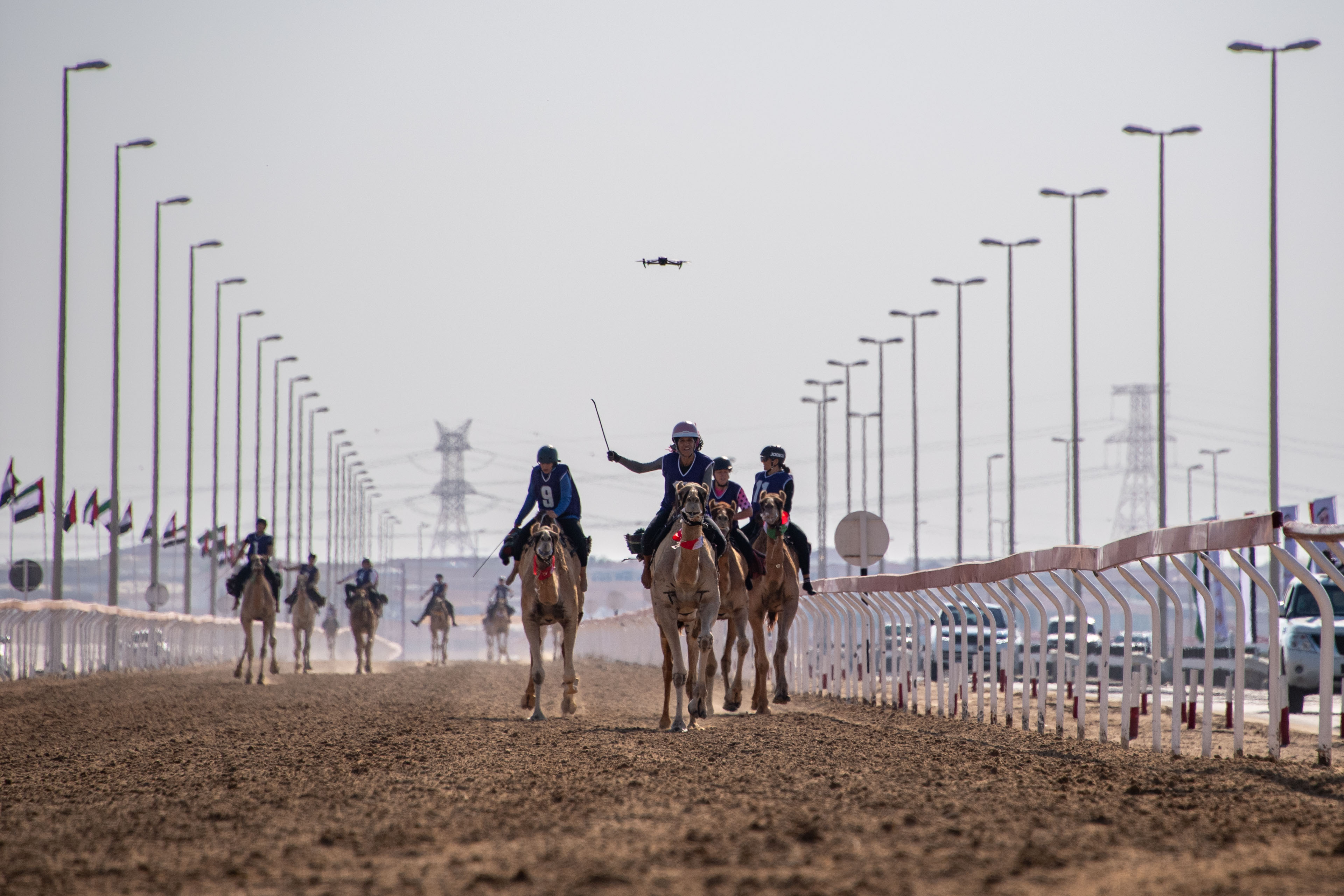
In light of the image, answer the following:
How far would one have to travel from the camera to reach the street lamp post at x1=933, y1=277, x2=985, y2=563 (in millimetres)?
54656

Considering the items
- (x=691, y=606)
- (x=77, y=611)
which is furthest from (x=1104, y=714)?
(x=77, y=611)

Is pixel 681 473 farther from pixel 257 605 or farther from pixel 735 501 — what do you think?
pixel 257 605

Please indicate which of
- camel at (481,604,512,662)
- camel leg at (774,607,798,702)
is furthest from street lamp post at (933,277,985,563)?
camel leg at (774,607,798,702)

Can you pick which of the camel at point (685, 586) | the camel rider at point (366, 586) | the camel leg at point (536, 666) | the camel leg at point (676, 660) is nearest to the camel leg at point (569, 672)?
the camel leg at point (536, 666)

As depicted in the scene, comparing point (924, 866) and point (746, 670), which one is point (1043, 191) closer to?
point (746, 670)

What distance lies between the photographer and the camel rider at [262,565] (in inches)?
1234

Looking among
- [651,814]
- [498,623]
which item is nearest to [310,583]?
[498,623]

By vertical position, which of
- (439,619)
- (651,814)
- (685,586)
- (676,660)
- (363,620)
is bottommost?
(439,619)

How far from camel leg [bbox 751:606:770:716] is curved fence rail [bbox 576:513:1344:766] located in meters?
1.79

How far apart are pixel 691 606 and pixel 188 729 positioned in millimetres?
5029

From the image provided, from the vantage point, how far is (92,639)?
35.6 metres

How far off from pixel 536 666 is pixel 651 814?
34.0 ft

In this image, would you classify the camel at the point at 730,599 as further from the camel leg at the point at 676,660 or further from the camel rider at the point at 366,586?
the camel rider at the point at 366,586

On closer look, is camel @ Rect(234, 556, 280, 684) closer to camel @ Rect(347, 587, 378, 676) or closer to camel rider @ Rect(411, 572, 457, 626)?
camel @ Rect(347, 587, 378, 676)
